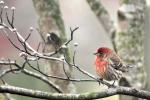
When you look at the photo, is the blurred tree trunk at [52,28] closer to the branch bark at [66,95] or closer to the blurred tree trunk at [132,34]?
the blurred tree trunk at [132,34]

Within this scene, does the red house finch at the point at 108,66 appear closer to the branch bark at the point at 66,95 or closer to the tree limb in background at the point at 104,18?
the branch bark at the point at 66,95

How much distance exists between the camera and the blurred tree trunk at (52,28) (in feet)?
19.4

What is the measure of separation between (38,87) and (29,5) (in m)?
4.59

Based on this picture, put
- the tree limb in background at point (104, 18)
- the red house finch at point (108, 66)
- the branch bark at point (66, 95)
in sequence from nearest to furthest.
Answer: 1. the branch bark at point (66, 95)
2. the red house finch at point (108, 66)
3. the tree limb in background at point (104, 18)

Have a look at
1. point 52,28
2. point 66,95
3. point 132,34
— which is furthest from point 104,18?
point 66,95

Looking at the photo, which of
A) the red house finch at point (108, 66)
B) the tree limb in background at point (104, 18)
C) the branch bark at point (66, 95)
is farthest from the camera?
the tree limb in background at point (104, 18)

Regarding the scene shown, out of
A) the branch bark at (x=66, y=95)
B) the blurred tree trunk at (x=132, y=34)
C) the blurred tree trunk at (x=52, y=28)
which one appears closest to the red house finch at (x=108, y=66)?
the blurred tree trunk at (x=52, y=28)

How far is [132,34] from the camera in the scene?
6.27 m

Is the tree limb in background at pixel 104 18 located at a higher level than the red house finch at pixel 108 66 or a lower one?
higher

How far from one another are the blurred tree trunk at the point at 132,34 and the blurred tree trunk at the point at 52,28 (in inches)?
23.5

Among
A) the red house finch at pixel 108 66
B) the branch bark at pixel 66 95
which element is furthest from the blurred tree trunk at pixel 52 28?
the branch bark at pixel 66 95

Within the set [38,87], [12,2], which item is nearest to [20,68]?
[38,87]

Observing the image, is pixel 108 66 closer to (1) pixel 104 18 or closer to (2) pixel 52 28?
(2) pixel 52 28

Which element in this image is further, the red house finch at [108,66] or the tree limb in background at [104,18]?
the tree limb in background at [104,18]
